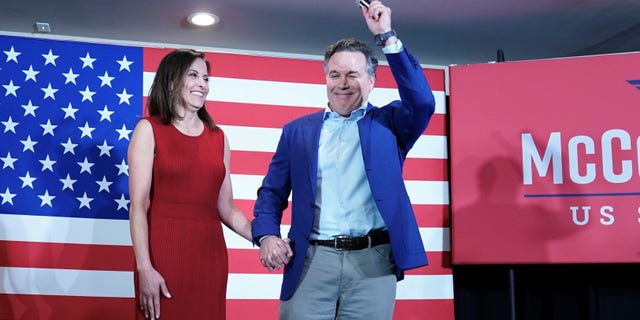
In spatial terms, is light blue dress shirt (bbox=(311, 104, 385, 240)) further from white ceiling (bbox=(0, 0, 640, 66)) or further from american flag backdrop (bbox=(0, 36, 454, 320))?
white ceiling (bbox=(0, 0, 640, 66))

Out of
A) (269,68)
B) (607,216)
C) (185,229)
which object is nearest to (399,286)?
(607,216)

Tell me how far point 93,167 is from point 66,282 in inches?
23.4

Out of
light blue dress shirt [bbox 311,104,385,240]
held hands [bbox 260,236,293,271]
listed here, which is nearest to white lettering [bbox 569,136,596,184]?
light blue dress shirt [bbox 311,104,385,240]

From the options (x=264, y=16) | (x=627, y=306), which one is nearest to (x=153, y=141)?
A: (x=264, y=16)

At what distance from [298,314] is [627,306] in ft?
8.38

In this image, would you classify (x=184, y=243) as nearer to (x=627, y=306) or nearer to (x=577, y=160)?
(x=577, y=160)

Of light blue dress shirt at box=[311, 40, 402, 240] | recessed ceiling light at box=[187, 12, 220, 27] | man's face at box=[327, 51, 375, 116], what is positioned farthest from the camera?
recessed ceiling light at box=[187, 12, 220, 27]

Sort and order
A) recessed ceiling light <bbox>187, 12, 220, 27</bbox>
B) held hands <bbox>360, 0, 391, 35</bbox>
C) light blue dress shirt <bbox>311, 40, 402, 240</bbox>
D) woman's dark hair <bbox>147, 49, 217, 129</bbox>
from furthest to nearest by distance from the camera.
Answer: recessed ceiling light <bbox>187, 12, 220, 27</bbox> → woman's dark hair <bbox>147, 49, 217, 129</bbox> → light blue dress shirt <bbox>311, 40, 402, 240</bbox> → held hands <bbox>360, 0, 391, 35</bbox>

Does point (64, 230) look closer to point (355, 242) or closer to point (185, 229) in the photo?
point (185, 229)

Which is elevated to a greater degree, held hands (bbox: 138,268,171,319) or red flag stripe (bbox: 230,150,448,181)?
red flag stripe (bbox: 230,150,448,181)

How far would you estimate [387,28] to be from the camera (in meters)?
2.03

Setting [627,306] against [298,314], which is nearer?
[298,314]

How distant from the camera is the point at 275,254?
2082 mm

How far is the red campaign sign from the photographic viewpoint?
3.73m
